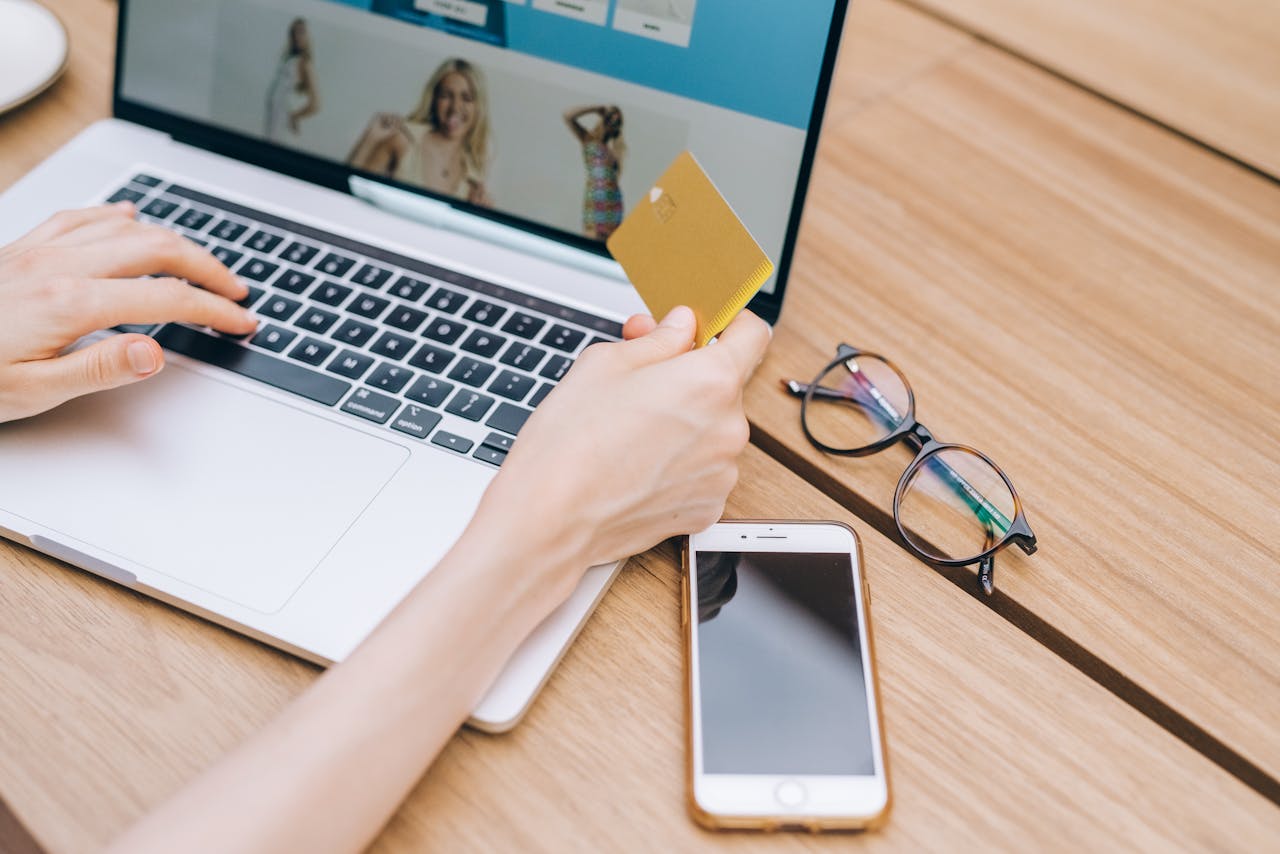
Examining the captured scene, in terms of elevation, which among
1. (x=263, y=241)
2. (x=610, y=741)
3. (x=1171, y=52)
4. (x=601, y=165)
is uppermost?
(x=1171, y=52)

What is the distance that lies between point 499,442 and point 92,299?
0.31m

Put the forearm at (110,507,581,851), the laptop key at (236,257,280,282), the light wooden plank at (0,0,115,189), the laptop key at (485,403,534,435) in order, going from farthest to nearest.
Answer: the light wooden plank at (0,0,115,189) < the laptop key at (236,257,280,282) < the laptop key at (485,403,534,435) < the forearm at (110,507,581,851)

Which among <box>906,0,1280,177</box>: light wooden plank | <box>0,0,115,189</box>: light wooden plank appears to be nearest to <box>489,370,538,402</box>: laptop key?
<box>0,0,115,189</box>: light wooden plank

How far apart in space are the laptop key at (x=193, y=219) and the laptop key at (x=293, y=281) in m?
0.11

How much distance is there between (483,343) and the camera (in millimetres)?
719

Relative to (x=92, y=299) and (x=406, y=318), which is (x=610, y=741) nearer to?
(x=406, y=318)

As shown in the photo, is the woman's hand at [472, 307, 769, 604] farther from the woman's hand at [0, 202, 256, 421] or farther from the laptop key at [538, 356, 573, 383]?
the woman's hand at [0, 202, 256, 421]

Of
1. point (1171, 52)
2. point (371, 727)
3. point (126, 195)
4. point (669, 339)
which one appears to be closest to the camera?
point (371, 727)

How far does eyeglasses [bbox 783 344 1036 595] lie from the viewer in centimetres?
66

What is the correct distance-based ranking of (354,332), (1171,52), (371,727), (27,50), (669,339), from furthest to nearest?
(1171,52) < (27,50) < (354,332) < (669,339) < (371,727)

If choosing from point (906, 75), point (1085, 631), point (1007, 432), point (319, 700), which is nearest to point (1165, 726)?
point (1085, 631)

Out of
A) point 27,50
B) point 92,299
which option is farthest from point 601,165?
point 27,50

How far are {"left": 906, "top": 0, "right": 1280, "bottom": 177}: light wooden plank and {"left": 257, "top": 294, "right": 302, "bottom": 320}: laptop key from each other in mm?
837

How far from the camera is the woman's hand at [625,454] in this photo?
0.56 m
